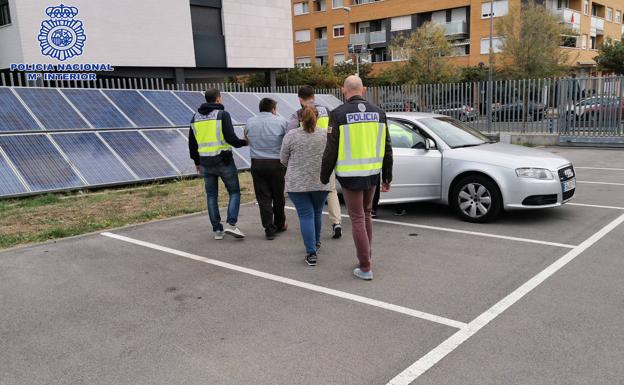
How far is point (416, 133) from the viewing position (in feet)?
26.2

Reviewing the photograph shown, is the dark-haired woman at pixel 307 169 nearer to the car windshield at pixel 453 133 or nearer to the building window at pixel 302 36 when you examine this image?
the car windshield at pixel 453 133

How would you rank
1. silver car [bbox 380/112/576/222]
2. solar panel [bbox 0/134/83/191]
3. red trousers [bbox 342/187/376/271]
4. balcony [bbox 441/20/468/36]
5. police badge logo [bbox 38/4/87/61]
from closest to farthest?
red trousers [bbox 342/187/376/271] → silver car [bbox 380/112/576/222] → solar panel [bbox 0/134/83/191] → police badge logo [bbox 38/4/87/61] → balcony [bbox 441/20/468/36]

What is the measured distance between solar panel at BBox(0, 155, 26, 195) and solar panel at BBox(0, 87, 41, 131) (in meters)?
1.14

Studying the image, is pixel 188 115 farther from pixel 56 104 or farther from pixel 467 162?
pixel 467 162

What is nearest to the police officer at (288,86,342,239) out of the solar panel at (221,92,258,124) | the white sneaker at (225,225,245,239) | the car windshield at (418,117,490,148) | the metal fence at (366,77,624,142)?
the white sneaker at (225,225,245,239)

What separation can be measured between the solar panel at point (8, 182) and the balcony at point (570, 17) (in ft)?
151

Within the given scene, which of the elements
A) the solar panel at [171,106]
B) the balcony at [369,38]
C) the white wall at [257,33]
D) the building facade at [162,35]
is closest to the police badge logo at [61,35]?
the building facade at [162,35]

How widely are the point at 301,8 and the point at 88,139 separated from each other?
182ft

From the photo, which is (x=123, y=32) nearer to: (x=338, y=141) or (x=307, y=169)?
(x=307, y=169)

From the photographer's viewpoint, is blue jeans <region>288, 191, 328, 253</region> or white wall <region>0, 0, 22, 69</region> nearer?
blue jeans <region>288, 191, 328, 253</region>

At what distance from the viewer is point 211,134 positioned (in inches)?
259

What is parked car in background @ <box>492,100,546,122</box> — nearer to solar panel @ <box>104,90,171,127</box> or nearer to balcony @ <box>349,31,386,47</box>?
solar panel @ <box>104,90,171,127</box>

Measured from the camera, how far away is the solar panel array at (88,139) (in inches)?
382

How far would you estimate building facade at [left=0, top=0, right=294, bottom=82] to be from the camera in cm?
2820
